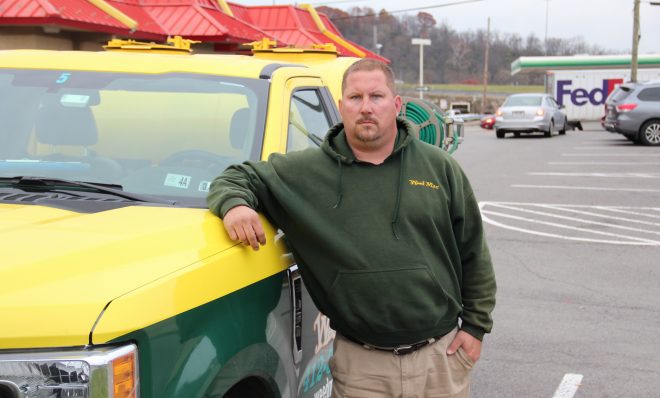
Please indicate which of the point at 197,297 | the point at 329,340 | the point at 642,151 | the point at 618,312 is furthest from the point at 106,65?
the point at 642,151

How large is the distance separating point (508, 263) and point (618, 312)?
2058 mm

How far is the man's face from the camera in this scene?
3045mm

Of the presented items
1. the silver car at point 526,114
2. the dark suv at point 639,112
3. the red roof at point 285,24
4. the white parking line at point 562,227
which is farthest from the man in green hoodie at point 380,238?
the silver car at point 526,114

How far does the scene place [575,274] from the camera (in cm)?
871

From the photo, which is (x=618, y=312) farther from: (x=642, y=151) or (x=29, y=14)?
(x=642, y=151)

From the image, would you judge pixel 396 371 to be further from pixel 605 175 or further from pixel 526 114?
pixel 526 114

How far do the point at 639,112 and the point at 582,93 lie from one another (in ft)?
60.2

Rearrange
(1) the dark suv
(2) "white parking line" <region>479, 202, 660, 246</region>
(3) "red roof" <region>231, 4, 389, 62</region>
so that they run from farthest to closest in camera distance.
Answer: (3) "red roof" <region>231, 4, 389, 62</region>, (1) the dark suv, (2) "white parking line" <region>479, 202, 660, 246</region>

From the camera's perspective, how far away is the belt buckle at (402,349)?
9.91ft

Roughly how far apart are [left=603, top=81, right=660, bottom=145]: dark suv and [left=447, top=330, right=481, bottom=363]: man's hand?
24.0m

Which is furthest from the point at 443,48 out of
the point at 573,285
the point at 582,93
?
the point at 573,285

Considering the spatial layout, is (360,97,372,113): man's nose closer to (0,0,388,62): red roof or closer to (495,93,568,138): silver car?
(0,0,388,62): red roof

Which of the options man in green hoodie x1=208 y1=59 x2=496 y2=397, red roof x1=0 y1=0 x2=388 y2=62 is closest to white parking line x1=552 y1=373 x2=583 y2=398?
man in green hoodie x1=208 y1=59 x2=496 y2=397

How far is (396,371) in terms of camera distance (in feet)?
9.98
